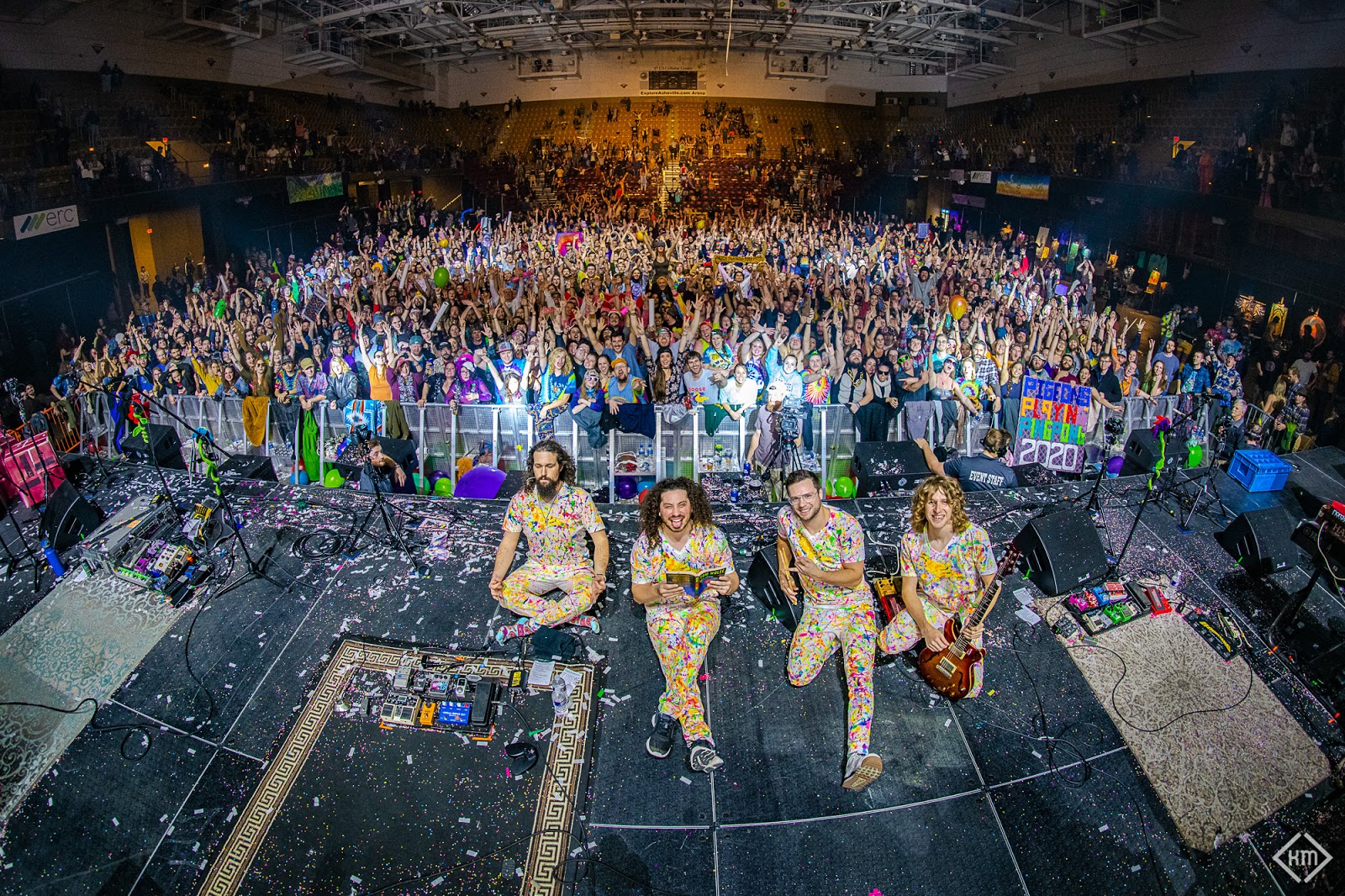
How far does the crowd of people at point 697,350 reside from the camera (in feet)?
18.2

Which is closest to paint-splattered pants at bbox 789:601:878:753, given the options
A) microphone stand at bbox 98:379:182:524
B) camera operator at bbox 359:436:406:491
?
camera operator at bbox 359:436:406:491

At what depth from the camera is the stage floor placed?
239 cm

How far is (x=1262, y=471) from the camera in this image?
4.61 m

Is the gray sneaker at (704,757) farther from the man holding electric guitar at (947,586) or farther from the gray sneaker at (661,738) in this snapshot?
the man holding electric guitar at (947,586)

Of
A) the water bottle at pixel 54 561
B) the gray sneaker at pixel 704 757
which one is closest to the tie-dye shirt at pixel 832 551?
the gray sneaker at pixel 704 757

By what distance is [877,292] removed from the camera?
8.54 m

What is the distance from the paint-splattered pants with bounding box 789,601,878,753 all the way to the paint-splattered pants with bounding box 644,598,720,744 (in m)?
0.41

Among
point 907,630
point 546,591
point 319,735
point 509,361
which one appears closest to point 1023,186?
point 509,361

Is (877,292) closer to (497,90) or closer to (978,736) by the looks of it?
(978,736)

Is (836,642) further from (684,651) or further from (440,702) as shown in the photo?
(440,702)

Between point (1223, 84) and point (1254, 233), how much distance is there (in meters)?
3.99

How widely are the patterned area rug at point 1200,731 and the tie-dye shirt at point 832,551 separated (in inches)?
48.4

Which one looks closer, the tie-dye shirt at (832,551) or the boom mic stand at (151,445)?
the tie-dye shirt at (832,551)

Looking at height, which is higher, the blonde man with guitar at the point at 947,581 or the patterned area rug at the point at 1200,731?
the blonde man with guitar at the point at 947,581
